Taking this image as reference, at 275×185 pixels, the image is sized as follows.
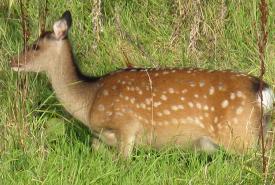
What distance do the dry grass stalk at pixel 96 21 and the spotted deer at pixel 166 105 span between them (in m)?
0.64

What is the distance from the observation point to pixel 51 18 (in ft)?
23.6

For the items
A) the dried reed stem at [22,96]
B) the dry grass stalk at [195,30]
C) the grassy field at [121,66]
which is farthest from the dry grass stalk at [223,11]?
the dried reed stem at [22,96]

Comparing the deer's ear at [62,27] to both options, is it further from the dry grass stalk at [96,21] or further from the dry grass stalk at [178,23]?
the dry grass stalk at [178,23]

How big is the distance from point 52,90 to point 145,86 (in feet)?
2.92

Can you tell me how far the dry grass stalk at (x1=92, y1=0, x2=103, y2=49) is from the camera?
266 inches

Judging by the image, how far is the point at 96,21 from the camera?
22.5ft

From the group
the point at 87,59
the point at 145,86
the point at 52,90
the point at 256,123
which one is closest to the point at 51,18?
the point at 87,59

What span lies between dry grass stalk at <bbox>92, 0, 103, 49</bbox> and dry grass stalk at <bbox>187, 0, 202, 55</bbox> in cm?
78

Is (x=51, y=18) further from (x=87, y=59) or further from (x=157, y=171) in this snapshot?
(x=157, y=171)

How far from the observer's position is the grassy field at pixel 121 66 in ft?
16.2

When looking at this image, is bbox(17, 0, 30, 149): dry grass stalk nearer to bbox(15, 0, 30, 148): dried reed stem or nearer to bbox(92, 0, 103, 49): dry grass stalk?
bbox(15, 0, 30, 148): dried reed stem

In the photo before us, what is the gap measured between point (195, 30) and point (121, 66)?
0.72m

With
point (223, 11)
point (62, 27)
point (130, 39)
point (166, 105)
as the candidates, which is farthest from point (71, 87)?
point (223, 11)

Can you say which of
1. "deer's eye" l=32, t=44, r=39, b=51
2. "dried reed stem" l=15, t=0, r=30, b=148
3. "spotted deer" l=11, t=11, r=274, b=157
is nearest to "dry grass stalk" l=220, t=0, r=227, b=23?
"spotted deer" l=11, t=11, r=274, b=157
